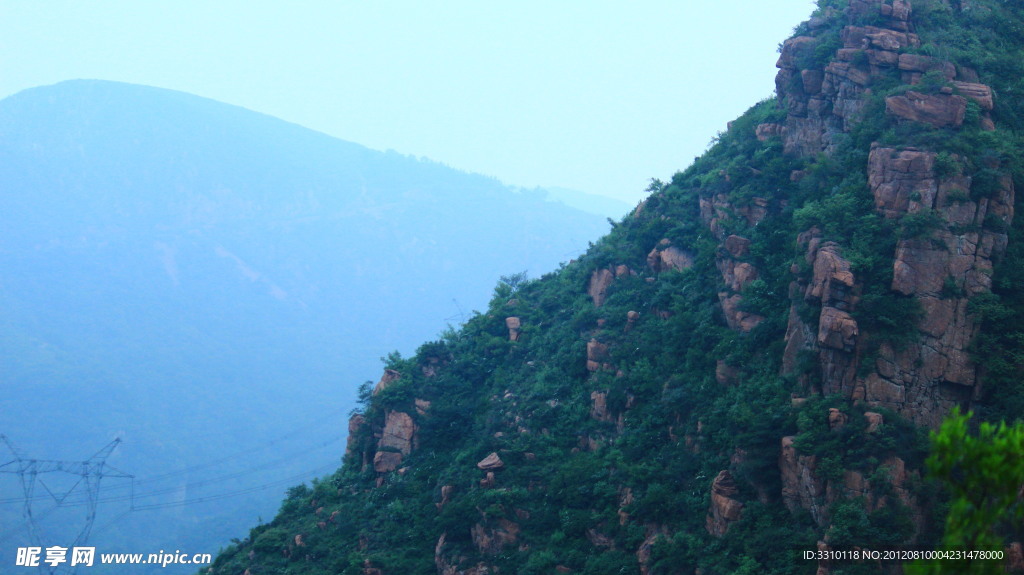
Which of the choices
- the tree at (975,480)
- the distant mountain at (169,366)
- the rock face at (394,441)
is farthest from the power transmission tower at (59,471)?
the tree at (975,480)

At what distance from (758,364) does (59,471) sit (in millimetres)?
100285

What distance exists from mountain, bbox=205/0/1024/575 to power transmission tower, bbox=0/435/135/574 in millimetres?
57096

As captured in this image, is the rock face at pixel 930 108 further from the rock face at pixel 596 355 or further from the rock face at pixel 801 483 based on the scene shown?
the rock face at pixel 596 355

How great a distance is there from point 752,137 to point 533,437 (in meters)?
18.0

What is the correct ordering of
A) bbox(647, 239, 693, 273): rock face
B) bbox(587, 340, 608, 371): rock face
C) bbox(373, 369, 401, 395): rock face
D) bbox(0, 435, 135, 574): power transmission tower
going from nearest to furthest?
bbox(587, 340, 608, 371): rock face → bbox(647, 239, 693, 273): rock face → bbox(373, 369, 401, 395): rock face → bbox(0, 435, 135, 574): power transmission tower

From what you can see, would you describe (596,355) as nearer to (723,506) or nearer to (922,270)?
(723,506)

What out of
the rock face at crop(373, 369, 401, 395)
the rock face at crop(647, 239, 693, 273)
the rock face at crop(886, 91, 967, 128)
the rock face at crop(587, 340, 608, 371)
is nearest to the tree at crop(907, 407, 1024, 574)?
the rock face at crop(886, 91, 967, 128)

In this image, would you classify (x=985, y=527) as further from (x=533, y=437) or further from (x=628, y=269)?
(x=628, y=269)

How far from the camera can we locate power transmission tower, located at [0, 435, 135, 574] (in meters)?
90.5

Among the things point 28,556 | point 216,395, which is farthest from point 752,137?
point 216,395

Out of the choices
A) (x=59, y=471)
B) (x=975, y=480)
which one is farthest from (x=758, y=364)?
(x=59, y=471)

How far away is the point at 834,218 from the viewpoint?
32.5m

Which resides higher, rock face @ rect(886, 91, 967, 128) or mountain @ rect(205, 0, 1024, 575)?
rock face @ rect(886, 91, 967, 128)

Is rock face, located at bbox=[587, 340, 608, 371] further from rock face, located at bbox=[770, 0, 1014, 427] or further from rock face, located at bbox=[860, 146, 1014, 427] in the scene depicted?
rock face, located at bbox=[860, 146, 1014, 427]
